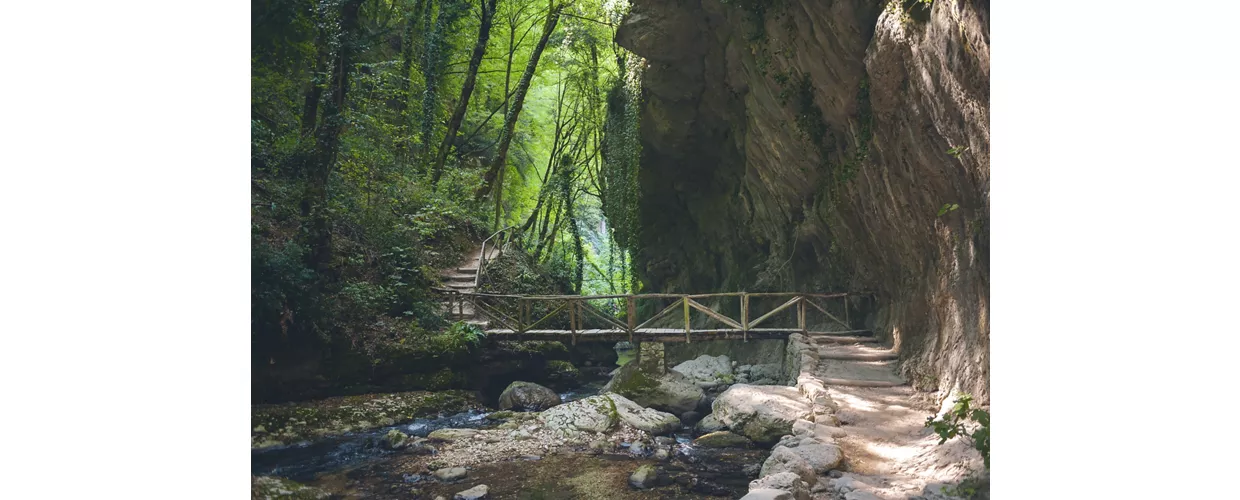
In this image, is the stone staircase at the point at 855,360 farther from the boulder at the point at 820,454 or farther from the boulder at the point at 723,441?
the boulder at the point at 820,454

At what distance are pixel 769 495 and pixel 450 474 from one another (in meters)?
2.54

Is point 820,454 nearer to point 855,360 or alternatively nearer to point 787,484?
point 787,484

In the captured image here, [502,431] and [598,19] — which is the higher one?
[598,19]

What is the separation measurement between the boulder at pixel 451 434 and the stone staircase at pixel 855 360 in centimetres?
322

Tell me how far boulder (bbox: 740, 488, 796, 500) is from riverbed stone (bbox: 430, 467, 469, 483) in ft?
7.80

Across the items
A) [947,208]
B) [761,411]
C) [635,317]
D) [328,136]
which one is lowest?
[761,411]

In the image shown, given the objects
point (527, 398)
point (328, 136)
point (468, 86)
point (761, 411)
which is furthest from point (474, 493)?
point (468, 86)

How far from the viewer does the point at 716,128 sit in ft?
40.0

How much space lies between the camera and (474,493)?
4.34 meters

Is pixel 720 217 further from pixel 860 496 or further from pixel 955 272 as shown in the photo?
pixel 860 496

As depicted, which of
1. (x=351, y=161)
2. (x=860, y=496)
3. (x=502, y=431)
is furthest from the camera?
(x=351, y=161)
